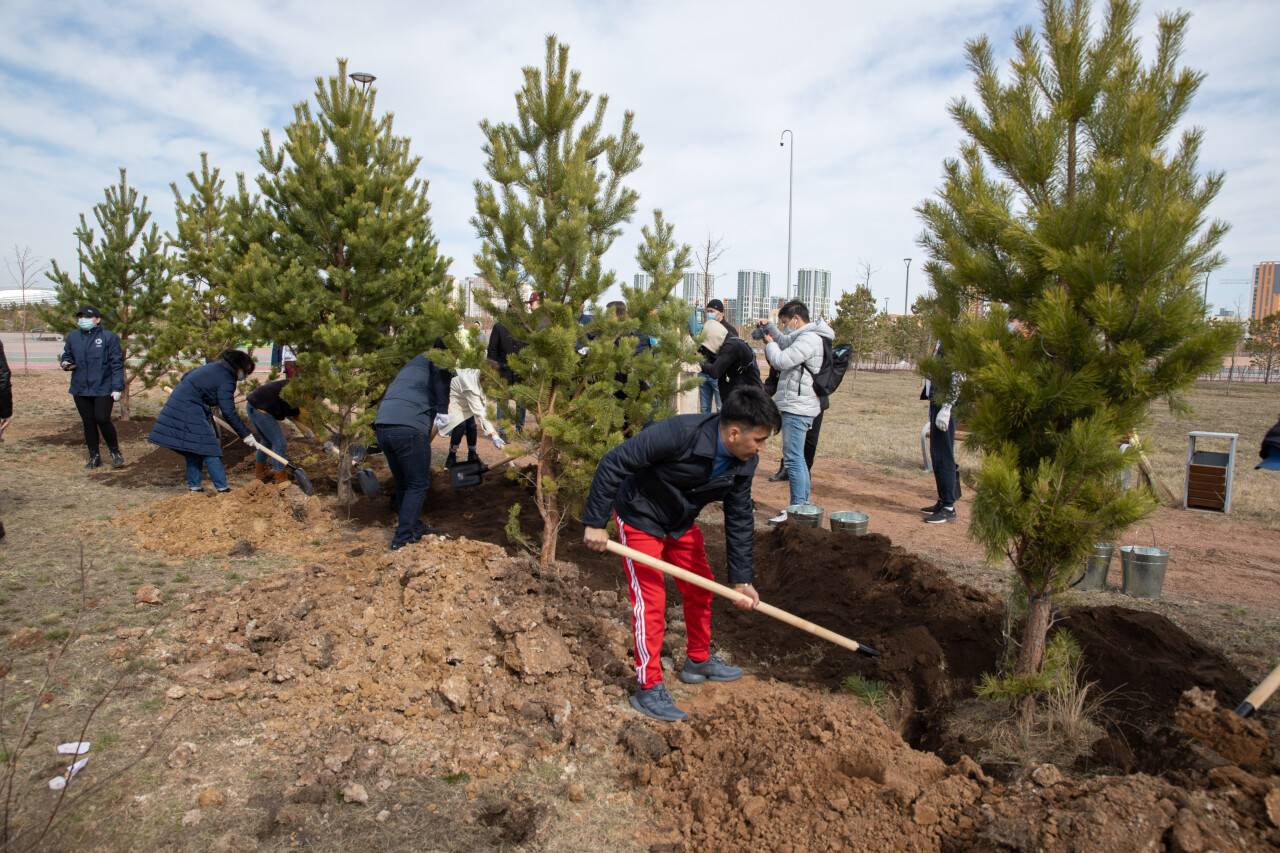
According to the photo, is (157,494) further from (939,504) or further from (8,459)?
(939,504)

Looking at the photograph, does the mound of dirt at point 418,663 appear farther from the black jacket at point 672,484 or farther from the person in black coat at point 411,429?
the person in black coat at point 411,429

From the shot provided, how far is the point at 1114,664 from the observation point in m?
4.03

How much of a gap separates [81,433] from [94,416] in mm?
2701

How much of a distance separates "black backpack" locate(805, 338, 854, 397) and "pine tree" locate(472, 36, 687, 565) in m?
2.24

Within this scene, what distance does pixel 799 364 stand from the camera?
7238mm

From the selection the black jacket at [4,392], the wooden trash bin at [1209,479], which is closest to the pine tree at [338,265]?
the black jacket at [4,392]

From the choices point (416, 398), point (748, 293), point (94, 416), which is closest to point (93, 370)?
point (94, 416)

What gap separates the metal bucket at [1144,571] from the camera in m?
5.36

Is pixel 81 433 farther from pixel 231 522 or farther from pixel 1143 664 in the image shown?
pixel 1143 664

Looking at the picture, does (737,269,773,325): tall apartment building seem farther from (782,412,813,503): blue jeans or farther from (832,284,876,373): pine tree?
(782,412,813,503): blue jeans

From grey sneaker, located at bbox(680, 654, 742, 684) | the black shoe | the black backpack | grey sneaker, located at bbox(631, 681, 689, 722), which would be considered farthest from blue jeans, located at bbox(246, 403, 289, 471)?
the black shoe

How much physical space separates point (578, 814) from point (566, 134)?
4324mm

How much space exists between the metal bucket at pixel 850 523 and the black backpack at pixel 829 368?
1286mm

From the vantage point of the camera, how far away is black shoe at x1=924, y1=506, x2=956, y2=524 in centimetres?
766
